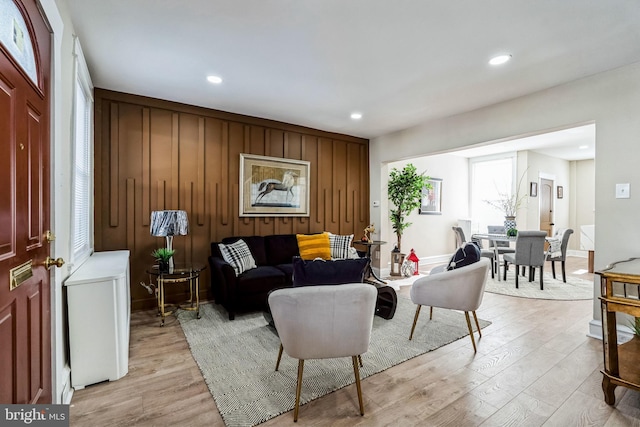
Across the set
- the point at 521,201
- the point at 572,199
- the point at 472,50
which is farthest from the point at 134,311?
the point at 572,199

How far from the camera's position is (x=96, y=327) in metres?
2.06

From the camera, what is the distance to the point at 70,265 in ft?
7.00

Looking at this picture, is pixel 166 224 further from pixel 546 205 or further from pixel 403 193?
pixel 546 205

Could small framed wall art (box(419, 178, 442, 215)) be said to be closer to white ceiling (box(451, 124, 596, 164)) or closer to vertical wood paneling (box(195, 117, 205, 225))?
white ceiling (box(451, 124, 596, 164))

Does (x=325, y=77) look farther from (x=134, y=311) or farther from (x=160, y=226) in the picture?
(x=134, y=311)

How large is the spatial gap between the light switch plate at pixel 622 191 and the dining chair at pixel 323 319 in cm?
269

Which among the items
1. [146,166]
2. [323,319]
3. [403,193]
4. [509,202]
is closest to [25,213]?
[323,319]

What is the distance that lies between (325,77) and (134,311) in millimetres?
3449

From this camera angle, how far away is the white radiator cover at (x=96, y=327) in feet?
6.58

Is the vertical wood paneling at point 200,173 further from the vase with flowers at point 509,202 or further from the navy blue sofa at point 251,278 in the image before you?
the vase with flowers at point 509,202

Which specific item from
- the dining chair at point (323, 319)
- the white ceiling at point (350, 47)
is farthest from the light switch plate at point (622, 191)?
the dining chair at point (323, 319)

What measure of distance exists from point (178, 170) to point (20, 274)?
277 centimetres

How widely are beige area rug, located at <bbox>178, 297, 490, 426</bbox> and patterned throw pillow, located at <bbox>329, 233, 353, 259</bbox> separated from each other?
1.20 m

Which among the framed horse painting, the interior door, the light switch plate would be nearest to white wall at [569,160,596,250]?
the interior door
